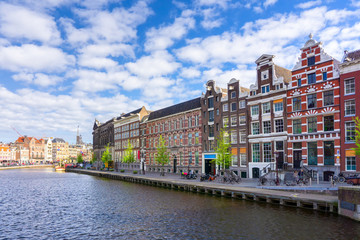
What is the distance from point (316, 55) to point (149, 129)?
1960 inches

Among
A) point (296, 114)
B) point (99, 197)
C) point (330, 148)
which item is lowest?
point (99, 197)

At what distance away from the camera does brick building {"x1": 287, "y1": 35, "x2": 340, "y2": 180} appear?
118ft

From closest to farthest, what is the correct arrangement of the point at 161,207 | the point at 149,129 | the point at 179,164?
the point at 161,207 → the point at 179,164 → the point at 149,129

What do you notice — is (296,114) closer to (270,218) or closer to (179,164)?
(270,218)

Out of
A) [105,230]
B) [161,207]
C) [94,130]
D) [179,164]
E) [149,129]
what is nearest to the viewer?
[105,230]

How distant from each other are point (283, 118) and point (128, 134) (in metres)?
61.2

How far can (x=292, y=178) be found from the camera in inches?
1403

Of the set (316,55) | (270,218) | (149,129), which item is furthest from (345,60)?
(149,129)

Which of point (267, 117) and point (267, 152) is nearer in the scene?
point (267, 152)

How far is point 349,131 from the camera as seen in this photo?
34.4m

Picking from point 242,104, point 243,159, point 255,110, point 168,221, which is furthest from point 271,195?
point 242,104

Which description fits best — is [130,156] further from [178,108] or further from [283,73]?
[283,73]

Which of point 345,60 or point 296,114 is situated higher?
point 345,60

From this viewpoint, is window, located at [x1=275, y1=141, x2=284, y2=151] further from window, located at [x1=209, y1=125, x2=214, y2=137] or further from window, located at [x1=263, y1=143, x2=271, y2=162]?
window, located at [x1=209, y1=125, x2=214, y2=137]
